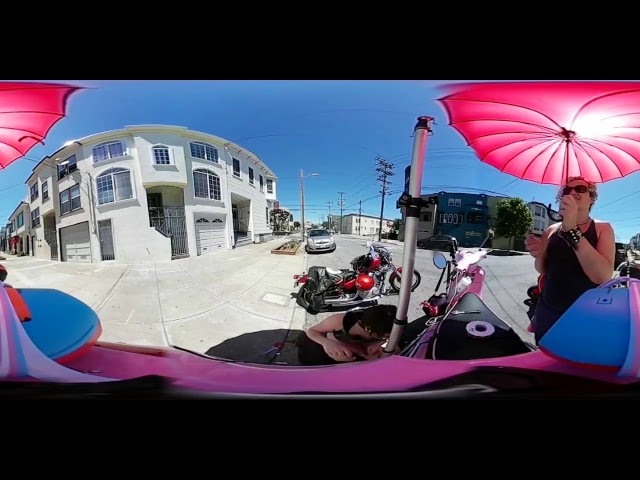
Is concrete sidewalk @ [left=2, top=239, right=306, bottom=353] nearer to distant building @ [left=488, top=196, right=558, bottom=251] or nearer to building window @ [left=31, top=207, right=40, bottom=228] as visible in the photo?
building window @ [left=31, top=207, right=40, bottom=228]

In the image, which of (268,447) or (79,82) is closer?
(79,82)

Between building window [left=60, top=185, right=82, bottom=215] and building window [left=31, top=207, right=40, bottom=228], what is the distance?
7.8 inches

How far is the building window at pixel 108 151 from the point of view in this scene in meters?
1.08

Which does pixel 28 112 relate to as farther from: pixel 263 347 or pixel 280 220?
pixel 263 347

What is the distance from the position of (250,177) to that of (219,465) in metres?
1.41

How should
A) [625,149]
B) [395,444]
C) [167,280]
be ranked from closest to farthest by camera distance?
[625,149]
[167,280]
[395,444]

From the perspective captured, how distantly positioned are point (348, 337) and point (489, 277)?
0.74 metres

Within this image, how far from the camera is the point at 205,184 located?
1.11m

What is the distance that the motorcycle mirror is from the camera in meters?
1.14

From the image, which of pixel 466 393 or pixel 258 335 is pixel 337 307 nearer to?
pixel 258 335

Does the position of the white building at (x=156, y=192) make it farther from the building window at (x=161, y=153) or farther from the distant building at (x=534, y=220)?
the distant building at (x=534, y=220)

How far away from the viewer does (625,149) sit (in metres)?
1.04

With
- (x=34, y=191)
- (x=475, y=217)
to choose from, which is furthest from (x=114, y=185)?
(x=475, y=217)

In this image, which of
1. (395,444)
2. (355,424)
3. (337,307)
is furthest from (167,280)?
(395,444)
